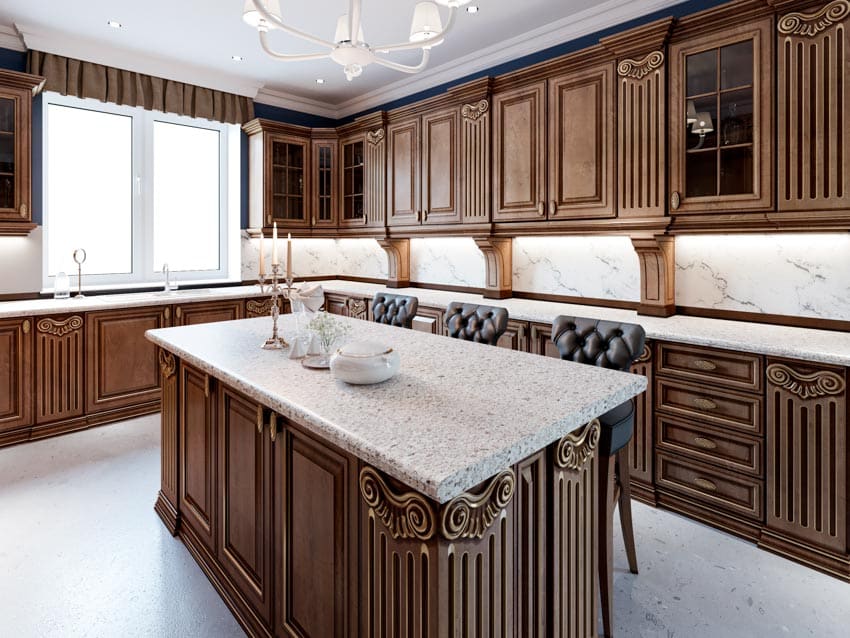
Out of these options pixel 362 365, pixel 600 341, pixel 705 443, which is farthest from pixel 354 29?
pixel 705 443

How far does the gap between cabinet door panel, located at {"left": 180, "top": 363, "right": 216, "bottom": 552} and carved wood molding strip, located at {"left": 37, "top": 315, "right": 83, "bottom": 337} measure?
2.03 metres

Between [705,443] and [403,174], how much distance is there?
321 centimetres

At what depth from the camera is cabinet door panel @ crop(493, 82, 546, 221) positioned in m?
3.55

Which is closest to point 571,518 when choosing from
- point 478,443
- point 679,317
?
point 478,443

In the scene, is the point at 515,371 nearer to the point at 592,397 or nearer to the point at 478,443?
the point at 592,397

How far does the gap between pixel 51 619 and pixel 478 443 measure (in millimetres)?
1863

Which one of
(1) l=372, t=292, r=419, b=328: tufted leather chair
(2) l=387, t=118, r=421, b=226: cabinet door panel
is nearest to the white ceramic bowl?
(1) l=372, t=292, r=419, b=328: tufted leather chair

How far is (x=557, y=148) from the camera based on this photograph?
11.3 feet

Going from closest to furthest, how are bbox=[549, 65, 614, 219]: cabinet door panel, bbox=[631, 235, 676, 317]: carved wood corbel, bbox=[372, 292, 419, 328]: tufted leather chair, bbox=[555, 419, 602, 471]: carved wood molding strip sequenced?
bbox=[555, 419, 602, 471]: carved wood molding strip, bbox=[631, 235, 676, 317]: carved wood corbel, bbox=[549, 65, 614, 219]: cabinet door panel, bbox=[372, 292, 419, 328]: tufted leather chair

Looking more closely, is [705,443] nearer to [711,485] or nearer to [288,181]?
[711,485]

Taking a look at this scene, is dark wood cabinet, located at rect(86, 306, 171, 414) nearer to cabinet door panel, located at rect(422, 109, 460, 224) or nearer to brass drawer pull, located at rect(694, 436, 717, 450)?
cabinet door panel, located at rect(422, 109, 460, 224)

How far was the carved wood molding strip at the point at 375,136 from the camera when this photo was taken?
4809 mm

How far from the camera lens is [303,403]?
145 cm

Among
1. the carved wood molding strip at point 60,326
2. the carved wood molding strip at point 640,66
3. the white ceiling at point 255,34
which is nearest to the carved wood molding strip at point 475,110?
the white ceiling at point 255,34
